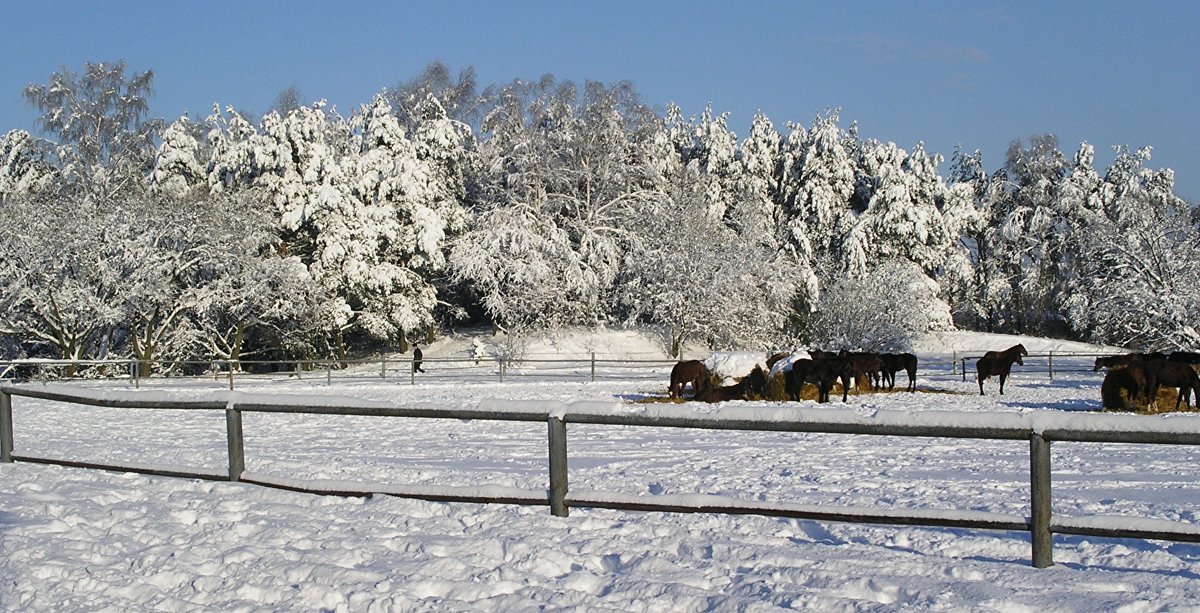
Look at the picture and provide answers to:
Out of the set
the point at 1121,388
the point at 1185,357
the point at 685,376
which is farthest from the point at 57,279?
the point at 1185,357

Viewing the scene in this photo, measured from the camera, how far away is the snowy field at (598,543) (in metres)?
6.18

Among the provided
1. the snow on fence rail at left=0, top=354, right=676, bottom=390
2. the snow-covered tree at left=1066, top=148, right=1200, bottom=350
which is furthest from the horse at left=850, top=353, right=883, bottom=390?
the snow-covered tree at left=1066, top=148, right=1200, bottom=350

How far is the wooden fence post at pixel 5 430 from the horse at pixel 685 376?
16719 mm

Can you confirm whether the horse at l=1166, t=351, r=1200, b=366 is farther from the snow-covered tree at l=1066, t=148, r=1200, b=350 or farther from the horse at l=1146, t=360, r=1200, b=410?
the snow-covered tree at l=1066, t=148, r=1200, b=350

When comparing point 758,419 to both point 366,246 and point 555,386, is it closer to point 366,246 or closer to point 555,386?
point 555,386

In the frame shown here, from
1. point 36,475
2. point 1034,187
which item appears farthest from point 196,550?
point 1034,187

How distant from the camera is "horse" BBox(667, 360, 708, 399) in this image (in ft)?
86.8

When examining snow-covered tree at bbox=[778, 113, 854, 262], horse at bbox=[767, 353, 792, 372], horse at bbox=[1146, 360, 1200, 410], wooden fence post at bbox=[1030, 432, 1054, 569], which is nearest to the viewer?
wooden fence post at bbox=[1030, 432, 1054, 569]

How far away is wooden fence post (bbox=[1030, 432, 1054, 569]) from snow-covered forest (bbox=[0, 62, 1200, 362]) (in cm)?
3724

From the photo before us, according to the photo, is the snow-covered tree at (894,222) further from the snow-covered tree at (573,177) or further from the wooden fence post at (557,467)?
the wooden fence post at (557,467)

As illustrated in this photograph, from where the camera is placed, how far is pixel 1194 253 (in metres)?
44.0

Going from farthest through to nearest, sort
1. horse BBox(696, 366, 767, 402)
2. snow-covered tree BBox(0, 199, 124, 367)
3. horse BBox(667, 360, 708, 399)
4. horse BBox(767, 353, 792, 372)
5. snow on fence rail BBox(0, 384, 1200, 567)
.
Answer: snow-covered tree BBox(0, 199, 124, 367), horse BBox(667, 360, 708, 399), horse BBox(767, 353, 792, 372), horse BBox(696, 366, 767, 402), snow on fence rail BBox(0, 384, 1200, 567)

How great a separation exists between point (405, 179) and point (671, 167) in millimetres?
15367

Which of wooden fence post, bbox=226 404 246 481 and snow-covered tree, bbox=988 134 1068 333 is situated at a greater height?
snow-covered tree, bbox=988 134 1068 333
